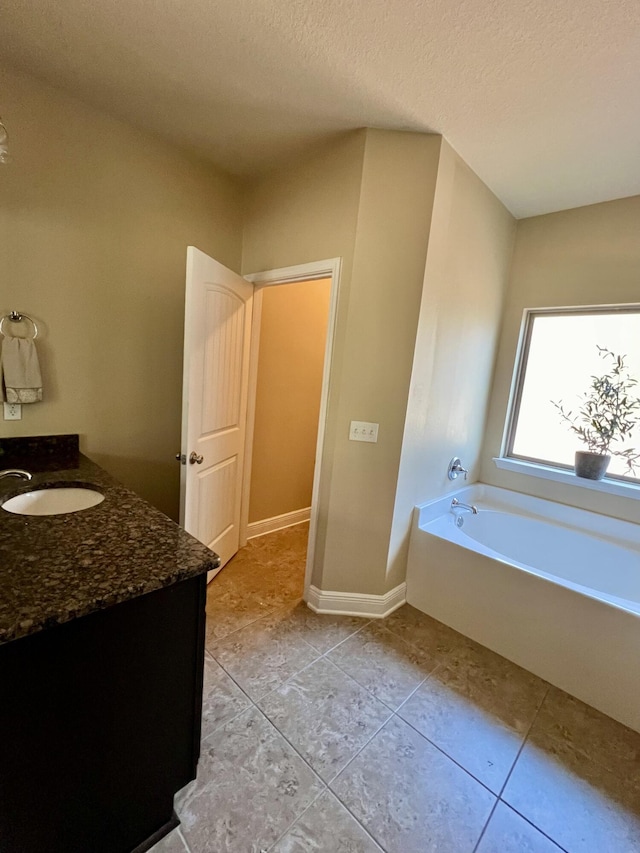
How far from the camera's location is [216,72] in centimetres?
150

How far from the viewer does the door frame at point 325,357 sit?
196cm

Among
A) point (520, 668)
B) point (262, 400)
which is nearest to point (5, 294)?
point (262, 400)

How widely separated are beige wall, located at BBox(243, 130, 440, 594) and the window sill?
4.26ft

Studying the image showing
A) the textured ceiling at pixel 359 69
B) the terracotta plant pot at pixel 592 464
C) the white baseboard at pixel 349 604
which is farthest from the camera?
the terracotta plant pot at pixel 592 464

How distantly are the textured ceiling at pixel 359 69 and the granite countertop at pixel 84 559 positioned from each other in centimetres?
171

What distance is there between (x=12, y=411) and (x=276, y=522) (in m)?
2.03

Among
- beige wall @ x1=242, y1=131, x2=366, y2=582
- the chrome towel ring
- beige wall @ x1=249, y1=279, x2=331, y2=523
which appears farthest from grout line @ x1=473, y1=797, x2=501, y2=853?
the chrome towel ring

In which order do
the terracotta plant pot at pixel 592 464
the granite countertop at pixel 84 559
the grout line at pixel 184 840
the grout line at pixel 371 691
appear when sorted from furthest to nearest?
the terracotta plant pot at pixel 592 464
the grout line at pixel 371 691
the grout line at pixel 184 840
the granite countertop at pixel 84 559

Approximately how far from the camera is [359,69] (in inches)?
56.2

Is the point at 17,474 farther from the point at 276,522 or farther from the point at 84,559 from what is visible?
the point at 276,522

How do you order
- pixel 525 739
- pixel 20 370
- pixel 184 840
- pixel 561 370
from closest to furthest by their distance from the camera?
pixel 184 840 < pixel 525 739 < pixel 20 370 < pixel 561 370

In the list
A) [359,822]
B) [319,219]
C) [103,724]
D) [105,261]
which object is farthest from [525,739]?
[105,261]

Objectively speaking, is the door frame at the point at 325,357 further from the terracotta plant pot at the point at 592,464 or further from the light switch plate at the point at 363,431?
the terracotta plant pot at the point at 592,464

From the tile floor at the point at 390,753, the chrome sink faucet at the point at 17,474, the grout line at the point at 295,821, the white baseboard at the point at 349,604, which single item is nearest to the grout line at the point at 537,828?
the tile floor at the point at 390,753
